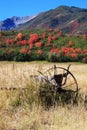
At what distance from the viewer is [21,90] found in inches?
547

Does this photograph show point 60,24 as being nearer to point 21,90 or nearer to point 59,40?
point 59,40

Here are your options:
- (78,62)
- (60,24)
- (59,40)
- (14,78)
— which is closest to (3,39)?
(59,40)

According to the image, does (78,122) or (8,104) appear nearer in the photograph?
(78,122)

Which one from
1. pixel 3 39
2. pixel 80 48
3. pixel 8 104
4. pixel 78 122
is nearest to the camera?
pixel 78 122

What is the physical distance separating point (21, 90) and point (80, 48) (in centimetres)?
3370

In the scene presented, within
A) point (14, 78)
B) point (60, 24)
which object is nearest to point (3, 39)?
point (14, 78)

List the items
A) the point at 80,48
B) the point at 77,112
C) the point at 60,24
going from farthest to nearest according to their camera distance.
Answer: the point at 60,24, the point at 80,48, the point at 77,112

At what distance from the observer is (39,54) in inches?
1748

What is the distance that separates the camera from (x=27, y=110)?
12.7 m

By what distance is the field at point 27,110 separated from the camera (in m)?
11.4

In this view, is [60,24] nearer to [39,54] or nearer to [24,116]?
[39,54]

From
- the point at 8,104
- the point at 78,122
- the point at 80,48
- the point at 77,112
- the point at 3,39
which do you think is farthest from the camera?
the point at 3,39

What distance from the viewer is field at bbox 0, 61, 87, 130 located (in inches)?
450

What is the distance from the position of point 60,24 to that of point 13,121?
172372 mm
